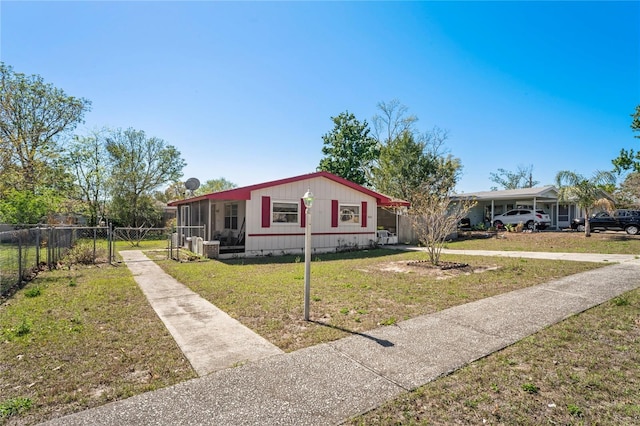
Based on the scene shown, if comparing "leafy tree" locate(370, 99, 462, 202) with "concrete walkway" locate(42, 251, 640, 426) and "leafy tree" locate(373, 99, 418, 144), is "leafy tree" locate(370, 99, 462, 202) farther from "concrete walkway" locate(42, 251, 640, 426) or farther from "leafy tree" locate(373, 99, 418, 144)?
"concrete walkway" locate(42, 251, 640, 426)

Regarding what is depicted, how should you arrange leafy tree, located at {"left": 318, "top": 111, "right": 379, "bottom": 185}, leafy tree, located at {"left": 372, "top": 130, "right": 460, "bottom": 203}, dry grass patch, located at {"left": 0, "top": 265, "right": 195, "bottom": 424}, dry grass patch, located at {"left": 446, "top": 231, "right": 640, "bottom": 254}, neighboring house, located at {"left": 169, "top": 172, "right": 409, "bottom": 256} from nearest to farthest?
dry grass patch, located at {"left": 0, "top": 265, "right": 195, "bottom": 424} → neighboring house, located at {"left": 169, "top": 172, "right": 409, "bottom": 256} → dry grass patch, located at {"left": 446, "top": 231, "right": 640, "bottom": 254} → leafy tree, located at {"left": 372, "top": 130, "right": 460, "bottom": 203} → leafy tree, located at {"left": 318, "top": 111, "right": 379, "bottom": 185}

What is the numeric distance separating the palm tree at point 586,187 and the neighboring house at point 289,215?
1028 cm

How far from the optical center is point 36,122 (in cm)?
2317

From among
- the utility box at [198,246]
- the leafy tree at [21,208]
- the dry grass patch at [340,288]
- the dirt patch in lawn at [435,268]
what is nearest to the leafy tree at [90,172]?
the leafy tree at [21,208]

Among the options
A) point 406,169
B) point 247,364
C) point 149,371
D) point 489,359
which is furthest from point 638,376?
point 406,169

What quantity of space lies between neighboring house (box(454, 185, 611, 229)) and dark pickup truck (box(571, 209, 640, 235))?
412 cm

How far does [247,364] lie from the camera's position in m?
Result: 3.43

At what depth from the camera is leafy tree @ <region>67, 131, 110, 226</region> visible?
25688 millimetres

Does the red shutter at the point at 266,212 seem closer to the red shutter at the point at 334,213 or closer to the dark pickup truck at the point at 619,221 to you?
the red shutter at the point at 334,213

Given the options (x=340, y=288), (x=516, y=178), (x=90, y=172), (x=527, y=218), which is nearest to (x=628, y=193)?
(x=527, y=218)

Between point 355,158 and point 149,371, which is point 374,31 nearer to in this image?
point 149,371

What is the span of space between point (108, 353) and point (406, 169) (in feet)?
78.7

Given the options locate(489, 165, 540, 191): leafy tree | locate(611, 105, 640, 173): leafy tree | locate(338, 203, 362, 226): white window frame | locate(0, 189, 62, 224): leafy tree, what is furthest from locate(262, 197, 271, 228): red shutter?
locate(489, 165, 540, 191): leafy tree

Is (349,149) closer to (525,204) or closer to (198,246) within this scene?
(525,204)
